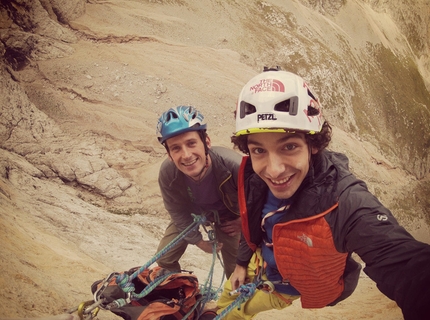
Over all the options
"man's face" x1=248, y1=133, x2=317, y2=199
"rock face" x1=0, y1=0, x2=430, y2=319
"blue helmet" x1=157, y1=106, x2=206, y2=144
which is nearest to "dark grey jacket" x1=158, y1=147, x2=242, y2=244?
"blue helmet" x1=157, y1=106, x2=206, y2=144

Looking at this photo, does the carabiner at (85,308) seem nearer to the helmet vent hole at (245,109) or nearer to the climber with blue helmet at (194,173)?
the climber with blue helmet at (194,173)

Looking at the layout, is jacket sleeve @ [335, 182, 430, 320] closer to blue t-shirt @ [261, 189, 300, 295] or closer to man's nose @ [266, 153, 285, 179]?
man's nose @ [266, 153, 285, 179]

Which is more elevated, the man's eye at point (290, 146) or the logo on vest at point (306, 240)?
the man's eye at point (290, 146)

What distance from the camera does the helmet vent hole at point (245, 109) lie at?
8.19ft

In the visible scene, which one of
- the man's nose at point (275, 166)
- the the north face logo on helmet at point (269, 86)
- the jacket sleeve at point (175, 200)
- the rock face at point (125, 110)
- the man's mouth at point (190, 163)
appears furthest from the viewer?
the rock face at point (125, 110)

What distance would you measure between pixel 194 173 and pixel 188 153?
25 centimetres

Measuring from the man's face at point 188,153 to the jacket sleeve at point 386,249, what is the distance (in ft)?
5.84

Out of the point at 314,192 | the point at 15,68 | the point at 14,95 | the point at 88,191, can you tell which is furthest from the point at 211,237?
the point at 15,68

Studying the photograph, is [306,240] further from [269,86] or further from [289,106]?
[269,86]

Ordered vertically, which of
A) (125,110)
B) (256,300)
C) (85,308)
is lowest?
(256,300)

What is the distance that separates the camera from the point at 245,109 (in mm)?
2545

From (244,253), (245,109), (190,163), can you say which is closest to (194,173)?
(190,163)

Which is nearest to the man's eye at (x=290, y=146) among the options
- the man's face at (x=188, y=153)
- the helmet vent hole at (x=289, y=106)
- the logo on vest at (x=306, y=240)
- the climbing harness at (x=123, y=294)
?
the helmet vent hole at (x=289, y=106)

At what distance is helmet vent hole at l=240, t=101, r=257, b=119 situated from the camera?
2497 millimetres
